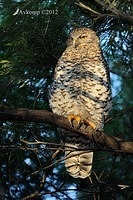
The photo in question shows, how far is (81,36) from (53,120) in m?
1.78

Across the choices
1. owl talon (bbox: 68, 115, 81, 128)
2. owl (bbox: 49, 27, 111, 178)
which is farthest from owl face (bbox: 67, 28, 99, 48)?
owl talon (bbox: 68, 115, 81, 128)

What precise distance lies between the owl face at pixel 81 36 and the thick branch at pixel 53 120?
136 cm

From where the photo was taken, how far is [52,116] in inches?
137

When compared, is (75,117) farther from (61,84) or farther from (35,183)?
(35,183)

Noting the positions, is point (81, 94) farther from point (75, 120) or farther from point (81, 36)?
point (81, 36)

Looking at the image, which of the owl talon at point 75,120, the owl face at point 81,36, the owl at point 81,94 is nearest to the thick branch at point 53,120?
the owl talon at point 75,120

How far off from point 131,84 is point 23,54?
12.0ft

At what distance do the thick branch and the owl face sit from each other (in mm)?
1360

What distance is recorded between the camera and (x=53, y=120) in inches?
137

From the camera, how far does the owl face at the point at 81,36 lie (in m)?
4.89

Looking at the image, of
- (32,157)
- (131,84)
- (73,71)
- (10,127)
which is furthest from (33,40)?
(131,84)

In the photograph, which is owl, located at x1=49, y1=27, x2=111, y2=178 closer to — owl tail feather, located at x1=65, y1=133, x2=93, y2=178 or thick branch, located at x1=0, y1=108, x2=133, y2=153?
owl tail feather, located at x1=65, y1=133, x2=93, y2=178

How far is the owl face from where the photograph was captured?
4887 mm

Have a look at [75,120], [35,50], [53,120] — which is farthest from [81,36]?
[53,120]
